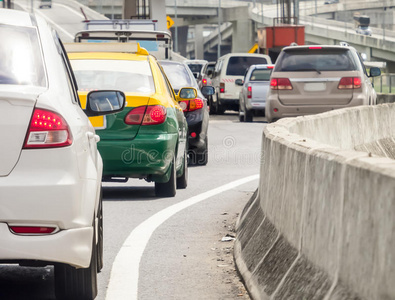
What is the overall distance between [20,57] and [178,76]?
36.9 feet

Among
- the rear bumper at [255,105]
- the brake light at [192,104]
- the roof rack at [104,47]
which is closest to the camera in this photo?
the roof rack at [104,47]

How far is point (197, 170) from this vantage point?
15789 millimetres

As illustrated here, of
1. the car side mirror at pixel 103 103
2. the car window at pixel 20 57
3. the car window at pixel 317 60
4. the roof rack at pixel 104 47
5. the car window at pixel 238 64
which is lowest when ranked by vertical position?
the car window at pixel 238 64

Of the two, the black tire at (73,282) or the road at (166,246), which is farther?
the road at (166,246)

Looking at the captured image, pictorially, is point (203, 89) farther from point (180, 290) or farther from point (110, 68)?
point (180, 290)

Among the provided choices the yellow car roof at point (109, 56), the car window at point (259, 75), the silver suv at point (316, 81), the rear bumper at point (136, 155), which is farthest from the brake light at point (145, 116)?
the car window at point (259, 75)

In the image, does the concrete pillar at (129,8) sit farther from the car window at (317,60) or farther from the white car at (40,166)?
the white car at (40,166)

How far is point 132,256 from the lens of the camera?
7848mm

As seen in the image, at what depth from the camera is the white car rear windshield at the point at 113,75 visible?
1162cm

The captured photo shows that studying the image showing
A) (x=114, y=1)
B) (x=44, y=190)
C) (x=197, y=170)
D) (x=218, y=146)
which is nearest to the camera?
(x=44, y=190)

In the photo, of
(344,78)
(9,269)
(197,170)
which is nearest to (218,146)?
(344,78)

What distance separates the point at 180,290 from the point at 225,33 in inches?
5301

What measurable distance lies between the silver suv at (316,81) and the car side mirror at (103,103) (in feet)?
47.9

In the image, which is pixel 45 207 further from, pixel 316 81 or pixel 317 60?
pixel 317 60
